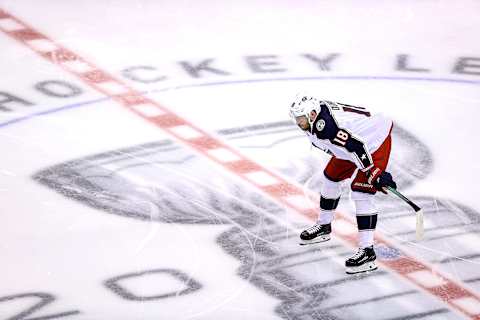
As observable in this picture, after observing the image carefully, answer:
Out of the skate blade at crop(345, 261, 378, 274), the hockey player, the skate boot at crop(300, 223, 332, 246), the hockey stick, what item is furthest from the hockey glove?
the skate boot at crop(300, 223, 332, 246)

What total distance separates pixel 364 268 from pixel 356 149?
54 cm

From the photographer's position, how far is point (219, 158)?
6523mm

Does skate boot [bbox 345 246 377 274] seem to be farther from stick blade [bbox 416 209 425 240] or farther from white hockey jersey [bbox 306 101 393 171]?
white hockey jersey [bbox 306 101 393 171]

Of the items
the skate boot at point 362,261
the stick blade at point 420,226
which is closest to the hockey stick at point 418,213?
the stick blade at point 420,226

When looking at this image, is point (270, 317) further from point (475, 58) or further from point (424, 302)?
point (475, 58)

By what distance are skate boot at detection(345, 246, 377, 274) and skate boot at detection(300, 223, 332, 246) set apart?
0.25 m

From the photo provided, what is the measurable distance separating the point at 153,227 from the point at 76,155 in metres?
0.93

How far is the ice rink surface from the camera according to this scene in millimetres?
5230

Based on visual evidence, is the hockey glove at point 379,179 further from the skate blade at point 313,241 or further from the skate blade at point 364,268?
the skate blade at point 313,241

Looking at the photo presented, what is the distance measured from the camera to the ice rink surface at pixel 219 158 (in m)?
5.23

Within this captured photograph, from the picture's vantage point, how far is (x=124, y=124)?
688cm

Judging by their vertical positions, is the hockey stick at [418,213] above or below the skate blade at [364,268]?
above

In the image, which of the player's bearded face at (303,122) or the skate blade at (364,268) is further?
the skate blade at (364,268)

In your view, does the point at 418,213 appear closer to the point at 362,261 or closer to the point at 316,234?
the point at 362,261
